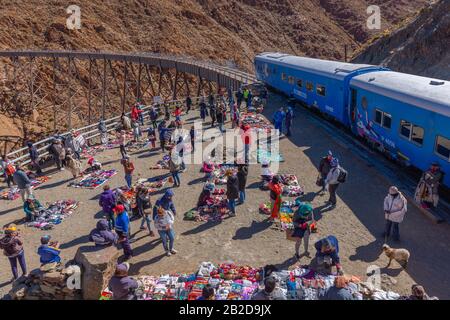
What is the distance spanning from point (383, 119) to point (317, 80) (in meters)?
6.83

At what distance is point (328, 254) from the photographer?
25.1 ft

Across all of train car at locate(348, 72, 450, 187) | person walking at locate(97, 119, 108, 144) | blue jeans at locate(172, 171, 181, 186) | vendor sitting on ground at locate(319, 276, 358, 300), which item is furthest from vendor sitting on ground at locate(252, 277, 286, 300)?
person walking at locate(97, 119, 108, 144)

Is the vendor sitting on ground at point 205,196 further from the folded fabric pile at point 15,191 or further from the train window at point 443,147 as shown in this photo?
the folded fabric pile at point 15,191

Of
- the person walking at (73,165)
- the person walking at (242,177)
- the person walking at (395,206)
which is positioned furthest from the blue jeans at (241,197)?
the person walking at (73,165)

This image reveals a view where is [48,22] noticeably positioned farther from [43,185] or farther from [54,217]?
[54,217]

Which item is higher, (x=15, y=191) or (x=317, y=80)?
(x=317, y=80)

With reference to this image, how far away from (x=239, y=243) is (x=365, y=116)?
832 cm

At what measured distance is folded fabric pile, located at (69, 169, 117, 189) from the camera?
571 inches

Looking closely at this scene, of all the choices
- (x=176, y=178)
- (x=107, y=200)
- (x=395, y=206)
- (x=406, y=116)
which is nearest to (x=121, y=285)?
(x=107, y=200)

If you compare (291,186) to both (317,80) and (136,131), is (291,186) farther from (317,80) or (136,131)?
(136,131)

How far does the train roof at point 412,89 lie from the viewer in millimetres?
10844

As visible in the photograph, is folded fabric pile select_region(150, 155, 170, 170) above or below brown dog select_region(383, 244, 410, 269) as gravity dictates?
below

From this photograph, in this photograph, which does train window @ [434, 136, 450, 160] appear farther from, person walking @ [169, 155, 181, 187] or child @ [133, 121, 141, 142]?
child @ [133, 121, 141, 142]

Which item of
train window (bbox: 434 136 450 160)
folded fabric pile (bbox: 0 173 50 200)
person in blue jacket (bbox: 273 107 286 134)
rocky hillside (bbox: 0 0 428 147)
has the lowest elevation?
folded fabric pile (bbox: 0 173 50 200)
